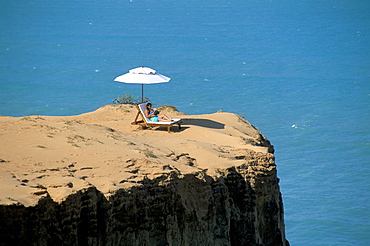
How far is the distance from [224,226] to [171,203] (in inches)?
70.7

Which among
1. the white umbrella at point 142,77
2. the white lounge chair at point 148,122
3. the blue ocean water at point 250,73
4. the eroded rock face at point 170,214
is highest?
the blue ocean water at point 250,73

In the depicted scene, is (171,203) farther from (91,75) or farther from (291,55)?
(291,55)

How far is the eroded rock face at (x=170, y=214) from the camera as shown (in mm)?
9852

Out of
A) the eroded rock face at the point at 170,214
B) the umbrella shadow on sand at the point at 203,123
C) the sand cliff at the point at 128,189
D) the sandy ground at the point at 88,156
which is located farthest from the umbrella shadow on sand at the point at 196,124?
the eroded rock face at the point at 170,214

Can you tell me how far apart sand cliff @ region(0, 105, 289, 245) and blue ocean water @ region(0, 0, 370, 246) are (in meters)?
15.7

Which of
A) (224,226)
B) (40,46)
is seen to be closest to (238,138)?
(224,226)

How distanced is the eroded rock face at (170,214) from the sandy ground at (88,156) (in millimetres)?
224

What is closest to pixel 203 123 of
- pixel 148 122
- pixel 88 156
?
pixel 148 122

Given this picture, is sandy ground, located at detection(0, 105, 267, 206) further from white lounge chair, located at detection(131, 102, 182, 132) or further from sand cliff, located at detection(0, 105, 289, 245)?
white lounge chair, located at detection(131, 102, 182, 132)

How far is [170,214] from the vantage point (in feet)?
39.6

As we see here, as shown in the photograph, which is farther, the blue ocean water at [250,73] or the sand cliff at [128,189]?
the blue ocean water at [250,73]

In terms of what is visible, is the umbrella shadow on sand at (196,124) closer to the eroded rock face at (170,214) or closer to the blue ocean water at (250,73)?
the eroded rock face at (170,214)

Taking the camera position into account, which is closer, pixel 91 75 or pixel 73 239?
pixel 73 239

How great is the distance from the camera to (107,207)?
35.6 ft
